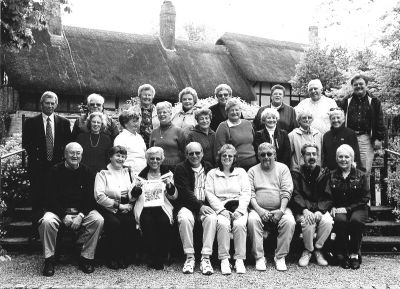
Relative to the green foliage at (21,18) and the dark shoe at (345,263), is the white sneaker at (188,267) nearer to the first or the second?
the dark shoe at (345,263)

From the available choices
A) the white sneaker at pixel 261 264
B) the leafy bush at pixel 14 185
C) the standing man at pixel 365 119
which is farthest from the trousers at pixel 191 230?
the leafy bush at pixel 14 185

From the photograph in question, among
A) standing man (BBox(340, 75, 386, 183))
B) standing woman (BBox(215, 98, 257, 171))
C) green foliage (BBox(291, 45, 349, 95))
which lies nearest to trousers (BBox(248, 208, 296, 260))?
standing woman (BBox(215, 98, 257, 171))

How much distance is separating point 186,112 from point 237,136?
3.19 ft

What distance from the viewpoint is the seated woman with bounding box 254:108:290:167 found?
6.06 metres

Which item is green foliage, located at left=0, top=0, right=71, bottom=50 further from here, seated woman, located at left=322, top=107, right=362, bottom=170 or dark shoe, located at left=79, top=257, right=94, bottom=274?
seated woman, located at left=322, top=107, right=362, bottom=170

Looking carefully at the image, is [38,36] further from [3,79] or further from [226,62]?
[226,62]

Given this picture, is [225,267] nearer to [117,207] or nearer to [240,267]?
[240,267]

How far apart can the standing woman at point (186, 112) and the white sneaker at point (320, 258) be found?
2.42 metres

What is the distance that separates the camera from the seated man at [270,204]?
215 inches

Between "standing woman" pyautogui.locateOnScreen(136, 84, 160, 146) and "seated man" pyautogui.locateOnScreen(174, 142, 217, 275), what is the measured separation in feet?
3.52

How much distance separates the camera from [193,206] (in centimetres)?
556

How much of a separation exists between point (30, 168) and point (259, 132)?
3125 millimetres

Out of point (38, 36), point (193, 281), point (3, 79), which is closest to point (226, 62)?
point (38, 36)

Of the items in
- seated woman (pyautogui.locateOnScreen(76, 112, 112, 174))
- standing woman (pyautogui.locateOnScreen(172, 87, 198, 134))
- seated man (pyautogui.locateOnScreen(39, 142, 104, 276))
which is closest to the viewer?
seated man (pyautogui.locateOnScreen(39, 142, 104, 276))
